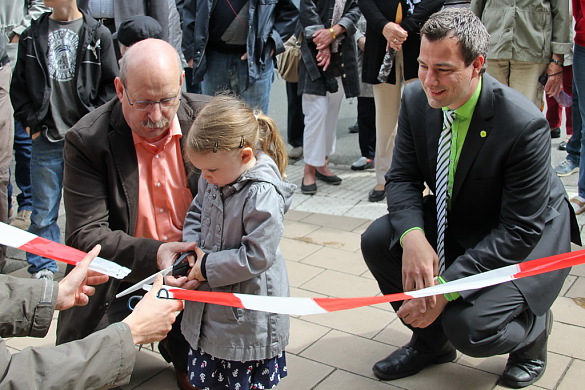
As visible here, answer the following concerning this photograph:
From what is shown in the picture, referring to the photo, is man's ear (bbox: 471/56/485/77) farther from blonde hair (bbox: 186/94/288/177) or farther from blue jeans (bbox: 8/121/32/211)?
blue jeans (bbox: 8/121/32/211)

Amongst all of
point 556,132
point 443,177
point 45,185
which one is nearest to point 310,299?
point 443,177

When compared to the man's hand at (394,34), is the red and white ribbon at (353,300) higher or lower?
lower

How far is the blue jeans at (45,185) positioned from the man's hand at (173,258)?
6.50ft

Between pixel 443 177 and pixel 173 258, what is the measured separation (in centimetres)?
123

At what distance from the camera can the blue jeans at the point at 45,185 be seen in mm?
4496

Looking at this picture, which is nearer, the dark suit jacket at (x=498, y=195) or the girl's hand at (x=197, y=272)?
the girl's hand at (x=197, y=272)

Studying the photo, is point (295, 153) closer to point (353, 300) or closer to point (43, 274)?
point (43, 274)

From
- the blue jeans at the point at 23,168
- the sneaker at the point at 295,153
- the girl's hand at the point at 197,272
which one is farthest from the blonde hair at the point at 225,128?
the sneaker at the point at 295,153

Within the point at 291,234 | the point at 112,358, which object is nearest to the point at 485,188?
the point at 112,358

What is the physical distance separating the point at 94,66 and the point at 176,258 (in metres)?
2.06

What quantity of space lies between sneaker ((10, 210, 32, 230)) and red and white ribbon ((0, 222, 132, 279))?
9.40 ft

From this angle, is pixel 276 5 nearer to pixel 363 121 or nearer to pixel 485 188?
pixel 363 121

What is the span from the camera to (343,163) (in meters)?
7.04

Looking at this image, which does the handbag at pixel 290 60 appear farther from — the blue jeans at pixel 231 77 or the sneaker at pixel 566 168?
the sneaker at pixel 566 168
